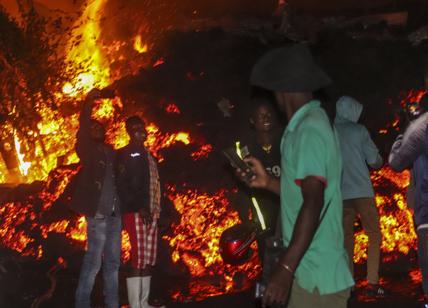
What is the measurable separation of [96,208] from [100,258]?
1.82 ft

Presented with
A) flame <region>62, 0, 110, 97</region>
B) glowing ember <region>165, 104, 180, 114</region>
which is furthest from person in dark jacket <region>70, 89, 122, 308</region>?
flame <region>62, 0, 110, 97</region>

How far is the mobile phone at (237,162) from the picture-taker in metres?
3.87

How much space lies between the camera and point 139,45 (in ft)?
46.7

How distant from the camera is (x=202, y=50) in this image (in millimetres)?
13461

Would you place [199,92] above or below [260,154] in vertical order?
above

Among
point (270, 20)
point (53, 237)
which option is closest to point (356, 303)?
point (53, 237)

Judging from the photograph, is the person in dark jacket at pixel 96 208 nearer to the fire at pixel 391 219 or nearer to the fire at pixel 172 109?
the fire at pixel 391 219

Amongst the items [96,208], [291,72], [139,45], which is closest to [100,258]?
[96,208]

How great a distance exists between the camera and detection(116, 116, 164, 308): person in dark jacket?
283 inches

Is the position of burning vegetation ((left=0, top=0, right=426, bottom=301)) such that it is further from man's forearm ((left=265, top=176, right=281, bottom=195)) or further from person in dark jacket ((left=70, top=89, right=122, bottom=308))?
man's forearm ((left=265, top=176, right=281, bottom=195))

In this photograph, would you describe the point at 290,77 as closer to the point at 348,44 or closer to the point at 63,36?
the point at 348,44

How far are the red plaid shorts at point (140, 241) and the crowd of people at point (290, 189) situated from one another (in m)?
0.01

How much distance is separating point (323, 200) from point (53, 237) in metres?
8.05

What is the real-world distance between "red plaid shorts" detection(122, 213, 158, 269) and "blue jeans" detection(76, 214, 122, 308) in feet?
0.96
